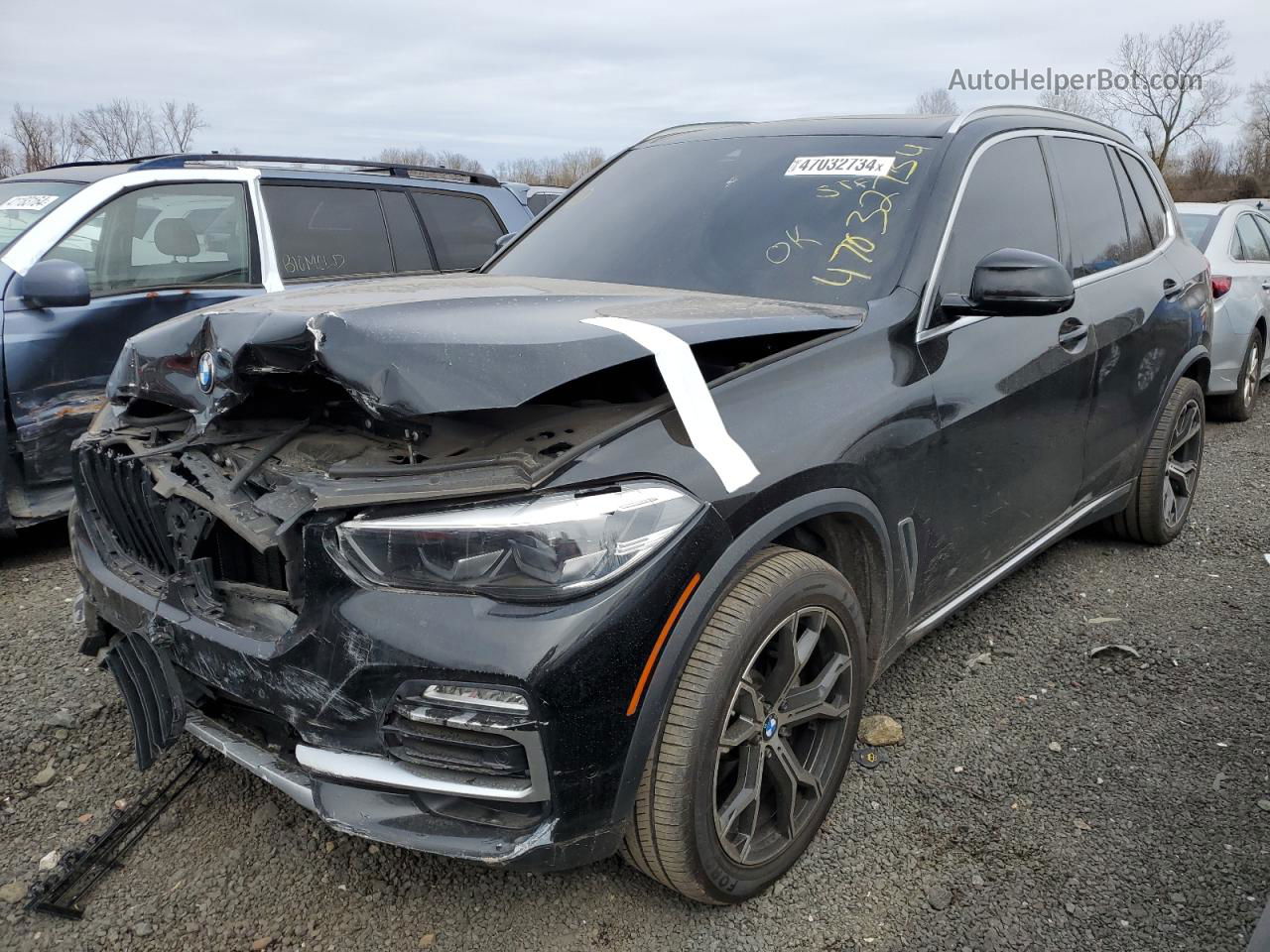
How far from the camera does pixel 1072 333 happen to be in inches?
129

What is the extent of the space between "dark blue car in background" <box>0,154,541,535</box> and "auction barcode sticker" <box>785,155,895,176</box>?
321 cm

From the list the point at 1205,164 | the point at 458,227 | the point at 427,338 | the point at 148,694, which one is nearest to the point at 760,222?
the point at 427,338

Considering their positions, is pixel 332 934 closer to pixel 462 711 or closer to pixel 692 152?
pixel 462 711

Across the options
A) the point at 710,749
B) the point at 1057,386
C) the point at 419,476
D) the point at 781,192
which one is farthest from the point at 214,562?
the point at 1057,386

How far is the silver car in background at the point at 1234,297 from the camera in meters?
6.98

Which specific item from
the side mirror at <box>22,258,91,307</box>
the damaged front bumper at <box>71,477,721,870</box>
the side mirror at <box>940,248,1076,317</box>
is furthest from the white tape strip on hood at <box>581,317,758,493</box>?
the side mirror at <box>22,258,91,307</box>

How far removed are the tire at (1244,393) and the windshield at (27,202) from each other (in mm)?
7913

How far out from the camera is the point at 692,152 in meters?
3.46

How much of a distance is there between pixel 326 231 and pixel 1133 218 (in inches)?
171

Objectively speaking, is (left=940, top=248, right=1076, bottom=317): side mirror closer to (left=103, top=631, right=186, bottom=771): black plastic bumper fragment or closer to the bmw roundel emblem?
the bmw roundel emblem

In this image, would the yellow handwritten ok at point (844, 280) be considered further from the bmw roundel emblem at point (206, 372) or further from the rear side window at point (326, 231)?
the rear side window at point (326, 231)

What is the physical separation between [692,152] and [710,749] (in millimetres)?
2303

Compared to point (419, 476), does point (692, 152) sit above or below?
above

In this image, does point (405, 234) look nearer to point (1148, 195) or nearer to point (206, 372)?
point (206, 372)
